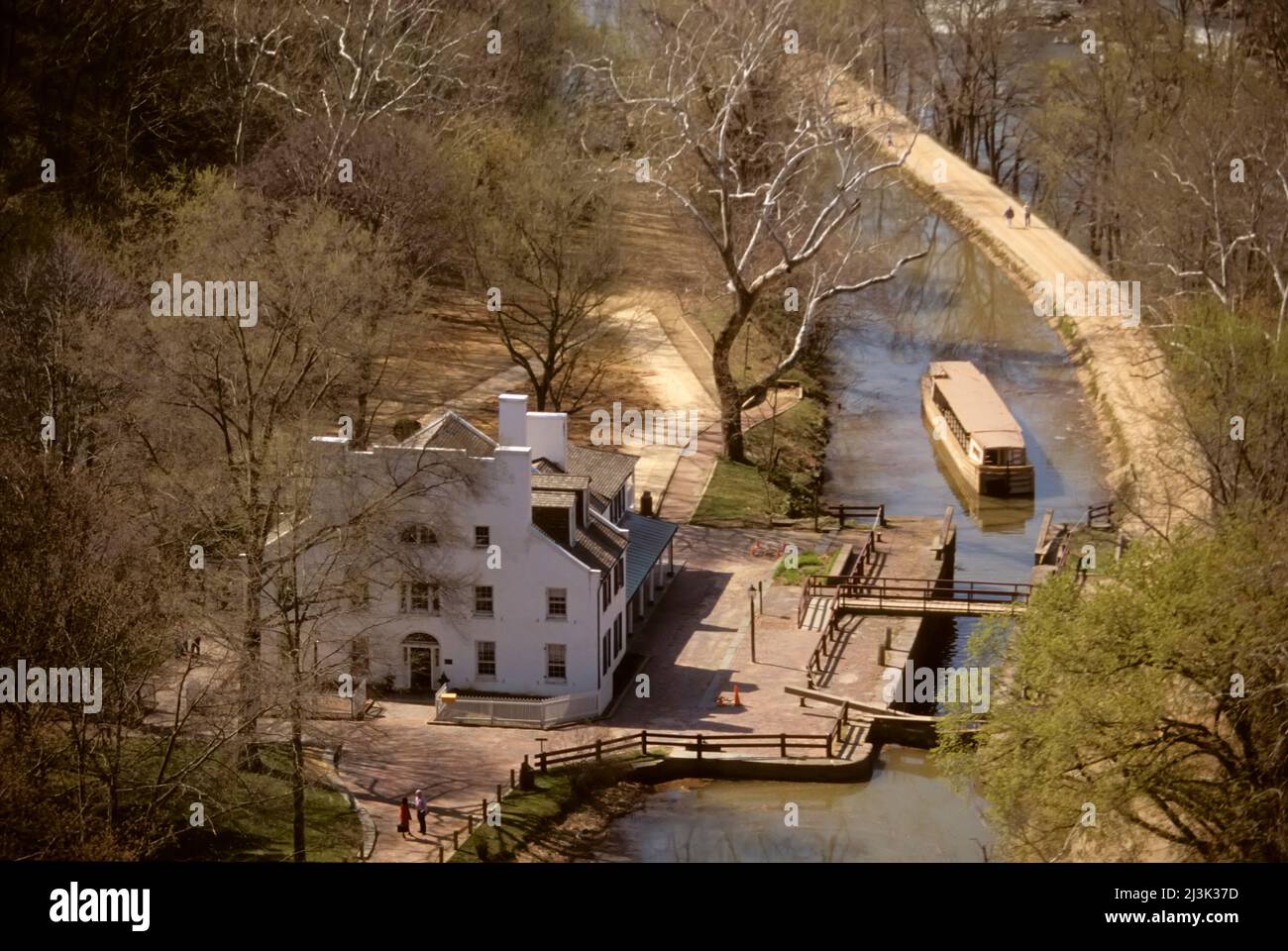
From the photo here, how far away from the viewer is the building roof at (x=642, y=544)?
206 feet

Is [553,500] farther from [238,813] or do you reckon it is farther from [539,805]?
[238,813]

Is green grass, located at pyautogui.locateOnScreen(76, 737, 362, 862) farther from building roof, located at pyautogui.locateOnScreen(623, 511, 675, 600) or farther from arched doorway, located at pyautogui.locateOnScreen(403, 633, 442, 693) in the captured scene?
building roof, located at pyautogui.locateOnScreen(623, 511, 675, 600)

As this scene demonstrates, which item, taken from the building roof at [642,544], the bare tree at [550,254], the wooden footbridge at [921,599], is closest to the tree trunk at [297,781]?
the building roof at [642,544]

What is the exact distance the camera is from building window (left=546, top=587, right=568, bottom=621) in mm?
57500

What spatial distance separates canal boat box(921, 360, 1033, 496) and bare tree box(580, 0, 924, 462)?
20.3ft

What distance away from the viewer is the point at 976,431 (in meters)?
83.2

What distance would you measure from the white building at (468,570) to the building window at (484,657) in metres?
0.03

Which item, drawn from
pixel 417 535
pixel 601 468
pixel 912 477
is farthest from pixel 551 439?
pixel 912 477

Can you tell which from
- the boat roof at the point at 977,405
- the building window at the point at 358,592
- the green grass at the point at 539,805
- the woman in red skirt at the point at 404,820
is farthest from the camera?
the boat roof at the point at 977,405

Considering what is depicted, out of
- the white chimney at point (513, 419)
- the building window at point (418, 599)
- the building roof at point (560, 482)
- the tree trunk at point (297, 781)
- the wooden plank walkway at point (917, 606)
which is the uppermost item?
the white chimney at point (513, 419)

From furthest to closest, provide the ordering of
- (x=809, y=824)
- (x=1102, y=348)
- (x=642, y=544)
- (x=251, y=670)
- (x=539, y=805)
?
(x=1102, y=348)
(x=642, y=544)
(x=809, y=824)
(x=539, y=805)
(x=251, y=670)

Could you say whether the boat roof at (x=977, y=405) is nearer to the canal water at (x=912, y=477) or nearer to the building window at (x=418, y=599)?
the canal water at (x=912, y=477)

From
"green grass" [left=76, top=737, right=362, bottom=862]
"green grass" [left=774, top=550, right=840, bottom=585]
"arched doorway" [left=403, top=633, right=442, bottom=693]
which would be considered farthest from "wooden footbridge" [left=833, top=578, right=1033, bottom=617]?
"green grass" [left=76, top=737, right=362, bottom=862]

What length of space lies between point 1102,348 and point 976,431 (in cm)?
2104
